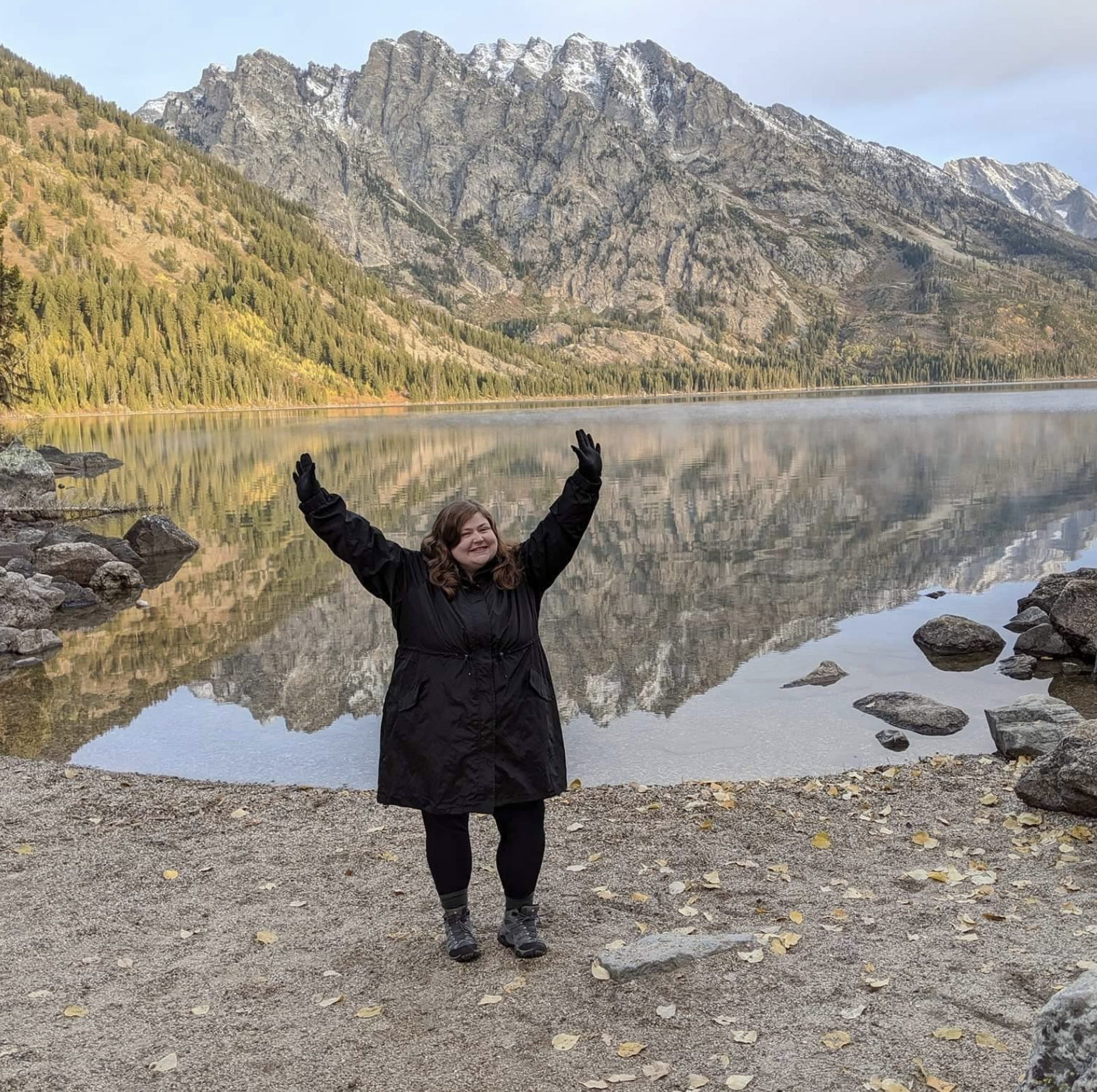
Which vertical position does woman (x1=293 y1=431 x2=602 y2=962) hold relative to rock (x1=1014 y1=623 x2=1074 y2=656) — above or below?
above

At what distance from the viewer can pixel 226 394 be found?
171125 mm

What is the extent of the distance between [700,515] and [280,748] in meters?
24.0

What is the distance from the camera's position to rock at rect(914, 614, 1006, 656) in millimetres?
18109

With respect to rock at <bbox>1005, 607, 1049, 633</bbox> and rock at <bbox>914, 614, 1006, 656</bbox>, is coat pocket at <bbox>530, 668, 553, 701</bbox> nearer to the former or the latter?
rock at <bbox>914, 614, 1006, 656</bbox>

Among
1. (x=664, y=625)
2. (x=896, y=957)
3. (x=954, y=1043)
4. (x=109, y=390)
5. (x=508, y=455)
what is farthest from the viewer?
(x=109, y=390)

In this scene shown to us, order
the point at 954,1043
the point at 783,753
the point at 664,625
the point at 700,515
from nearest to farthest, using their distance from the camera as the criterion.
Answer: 1. the point at 954,1043
2. the point at 783,753
3. the point at 664,625
4. the point at 700,515

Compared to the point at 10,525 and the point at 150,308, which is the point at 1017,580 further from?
the point at 150,308

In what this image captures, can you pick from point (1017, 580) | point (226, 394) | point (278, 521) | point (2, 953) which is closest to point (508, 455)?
point (278, 521)

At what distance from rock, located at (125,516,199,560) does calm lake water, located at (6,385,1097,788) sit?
4.59 feet

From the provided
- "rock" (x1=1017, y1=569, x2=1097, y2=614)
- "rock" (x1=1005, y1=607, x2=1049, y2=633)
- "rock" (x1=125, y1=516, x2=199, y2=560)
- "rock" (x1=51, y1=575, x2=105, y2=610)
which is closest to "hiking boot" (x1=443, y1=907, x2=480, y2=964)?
"rock" (x1=1005, y1=607, x2=1049, y2=633)

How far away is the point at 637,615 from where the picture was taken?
69.6ft

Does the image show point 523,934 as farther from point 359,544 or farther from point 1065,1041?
point 1065,1041

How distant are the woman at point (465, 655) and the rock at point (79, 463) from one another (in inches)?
2109

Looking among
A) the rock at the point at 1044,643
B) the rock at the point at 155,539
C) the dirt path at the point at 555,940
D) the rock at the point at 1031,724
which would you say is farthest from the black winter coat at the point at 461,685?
the rock at the point at 155,539
